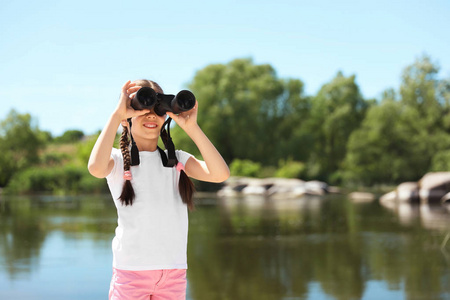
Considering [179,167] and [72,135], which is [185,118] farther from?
[72,135]

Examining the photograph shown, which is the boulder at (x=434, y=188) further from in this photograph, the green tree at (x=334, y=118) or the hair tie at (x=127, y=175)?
the hair tie at (x=127, y=175)

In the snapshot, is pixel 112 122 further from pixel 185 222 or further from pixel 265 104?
pixel 265 104

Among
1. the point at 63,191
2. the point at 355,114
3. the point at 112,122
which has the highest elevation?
the point at 355,114

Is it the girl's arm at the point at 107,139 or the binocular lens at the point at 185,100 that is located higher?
the binocular lens at the point at 185,100

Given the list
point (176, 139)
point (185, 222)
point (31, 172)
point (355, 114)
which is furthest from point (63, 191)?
point (185, 222)

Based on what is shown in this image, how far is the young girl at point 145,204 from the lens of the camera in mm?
1808

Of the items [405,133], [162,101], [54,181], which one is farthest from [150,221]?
[405,133]

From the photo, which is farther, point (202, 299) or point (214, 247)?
point (214, 247)

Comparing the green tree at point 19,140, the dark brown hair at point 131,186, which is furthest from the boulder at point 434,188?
the green tree at point 19,140

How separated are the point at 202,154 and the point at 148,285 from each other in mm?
481

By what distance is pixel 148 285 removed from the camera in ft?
5.92

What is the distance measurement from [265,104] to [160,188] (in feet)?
112

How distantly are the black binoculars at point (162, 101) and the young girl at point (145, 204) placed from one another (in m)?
0.03

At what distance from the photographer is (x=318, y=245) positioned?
26.8ft
